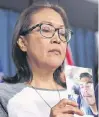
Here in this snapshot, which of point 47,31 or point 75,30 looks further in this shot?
point 75,30

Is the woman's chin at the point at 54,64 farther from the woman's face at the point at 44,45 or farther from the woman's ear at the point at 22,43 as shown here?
the woman's ear at the point at 22,43

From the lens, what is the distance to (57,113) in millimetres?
1160

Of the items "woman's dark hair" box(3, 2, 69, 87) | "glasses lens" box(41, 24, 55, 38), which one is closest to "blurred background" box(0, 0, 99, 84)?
"woman's dark hair" box(3, 2, 69, 87)

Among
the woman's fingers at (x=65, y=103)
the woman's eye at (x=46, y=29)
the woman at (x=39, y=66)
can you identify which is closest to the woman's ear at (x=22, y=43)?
the woman at (x=39, y=66)

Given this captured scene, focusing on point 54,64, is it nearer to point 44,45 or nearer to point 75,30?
point 44,45

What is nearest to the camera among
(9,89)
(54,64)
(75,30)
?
(9,89)

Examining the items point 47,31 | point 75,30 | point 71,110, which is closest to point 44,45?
point 47,31

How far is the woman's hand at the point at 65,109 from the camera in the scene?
116 centimetres

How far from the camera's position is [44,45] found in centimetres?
124

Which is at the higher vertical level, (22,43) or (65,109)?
(22,43)

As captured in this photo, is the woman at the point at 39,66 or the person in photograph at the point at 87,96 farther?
the person in photograph at the point at 87,96

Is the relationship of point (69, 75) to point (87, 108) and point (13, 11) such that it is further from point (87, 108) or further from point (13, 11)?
point (13, 11)

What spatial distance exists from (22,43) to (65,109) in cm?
A: 36

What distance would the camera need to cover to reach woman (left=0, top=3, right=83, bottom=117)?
1.15 m
